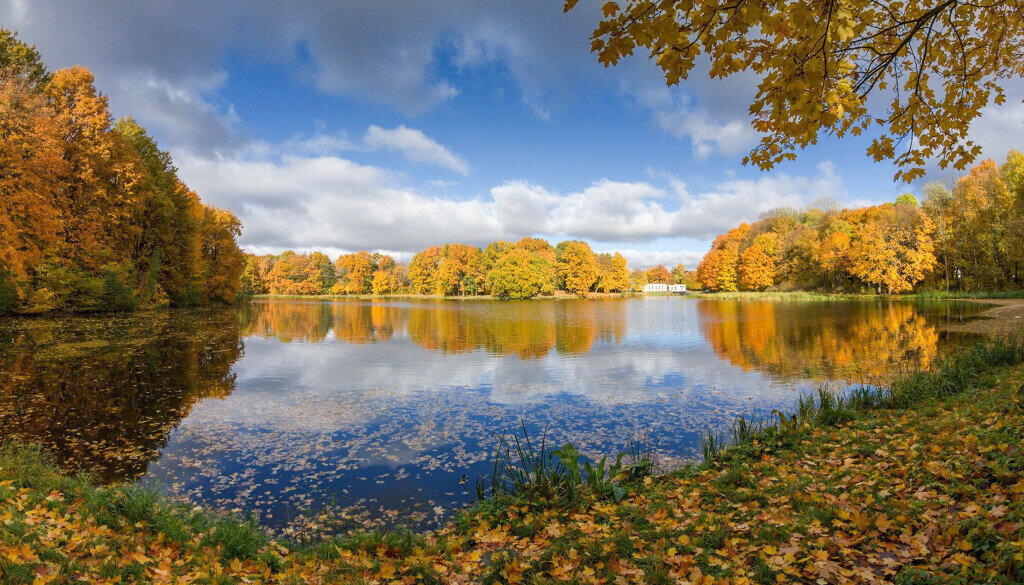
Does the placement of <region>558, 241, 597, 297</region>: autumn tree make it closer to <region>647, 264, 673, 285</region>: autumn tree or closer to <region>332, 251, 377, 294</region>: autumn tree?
<region>332, 251, 377, 294</region>: autumn tree

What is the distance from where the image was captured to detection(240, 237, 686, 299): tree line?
77.2 m

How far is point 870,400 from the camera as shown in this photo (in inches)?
319

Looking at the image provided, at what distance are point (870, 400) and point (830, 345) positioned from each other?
10.5 metres

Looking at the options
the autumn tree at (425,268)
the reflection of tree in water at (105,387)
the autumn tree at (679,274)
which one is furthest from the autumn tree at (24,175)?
the autumn tree at (679,274)

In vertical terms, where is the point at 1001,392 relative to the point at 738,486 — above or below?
above

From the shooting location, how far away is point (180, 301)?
131 feet

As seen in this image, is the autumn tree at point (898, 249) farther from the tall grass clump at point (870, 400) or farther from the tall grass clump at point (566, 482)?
the tall grass clump at point (566, 482)

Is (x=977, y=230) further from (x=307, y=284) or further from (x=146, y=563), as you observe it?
(x=307, y=284)

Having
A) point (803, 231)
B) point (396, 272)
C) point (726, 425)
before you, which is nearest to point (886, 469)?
point (726, 425)

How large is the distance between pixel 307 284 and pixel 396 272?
2345 cm

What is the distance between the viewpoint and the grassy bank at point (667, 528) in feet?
10.1

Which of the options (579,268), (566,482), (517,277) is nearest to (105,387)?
(566,482)

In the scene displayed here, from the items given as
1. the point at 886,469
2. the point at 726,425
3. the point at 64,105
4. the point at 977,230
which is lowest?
the point at 726,425

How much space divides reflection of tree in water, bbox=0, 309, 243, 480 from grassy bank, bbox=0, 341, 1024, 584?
4.84 feet
